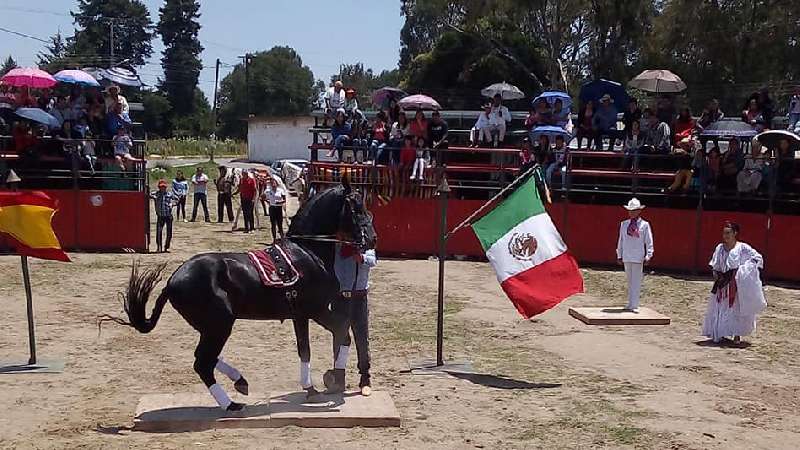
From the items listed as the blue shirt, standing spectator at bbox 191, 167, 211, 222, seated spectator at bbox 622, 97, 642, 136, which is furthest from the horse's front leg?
standing spectator at bbox 191, 167, 211, 222

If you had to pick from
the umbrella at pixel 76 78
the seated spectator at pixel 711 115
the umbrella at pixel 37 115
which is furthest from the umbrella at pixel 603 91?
the umbrella at pixel 37 115

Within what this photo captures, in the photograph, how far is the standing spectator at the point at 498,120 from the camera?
21.6 meters

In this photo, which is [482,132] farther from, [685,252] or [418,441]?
[418,441]

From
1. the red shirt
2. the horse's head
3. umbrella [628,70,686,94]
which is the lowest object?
the red shirt

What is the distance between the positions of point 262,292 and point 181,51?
93918 millimetres

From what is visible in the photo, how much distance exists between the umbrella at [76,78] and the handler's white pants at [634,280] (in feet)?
44.3

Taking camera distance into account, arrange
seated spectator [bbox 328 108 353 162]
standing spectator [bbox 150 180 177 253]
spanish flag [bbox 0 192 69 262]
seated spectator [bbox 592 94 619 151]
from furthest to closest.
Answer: seated spectator [bbox 328 108 353 162]
standing spectator [bbox 150 180 177 253]
seated spectator [bbox 592 94 619 151]
spanish flag [bbox 0 192 69 262]

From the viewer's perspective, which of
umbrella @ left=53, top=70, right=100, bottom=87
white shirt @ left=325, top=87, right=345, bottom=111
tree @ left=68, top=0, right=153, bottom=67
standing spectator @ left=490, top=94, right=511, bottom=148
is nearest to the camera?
umbrella @ left=53, top=70, right=100, bottom=87

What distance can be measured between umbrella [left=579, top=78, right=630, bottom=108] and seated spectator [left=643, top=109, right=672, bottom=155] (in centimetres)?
150

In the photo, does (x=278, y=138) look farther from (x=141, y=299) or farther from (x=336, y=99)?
(x=141, y=299)

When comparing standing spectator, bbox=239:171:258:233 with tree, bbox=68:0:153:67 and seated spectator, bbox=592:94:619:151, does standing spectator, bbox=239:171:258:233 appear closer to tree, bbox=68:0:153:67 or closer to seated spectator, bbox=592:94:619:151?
seated spectator, bbox=592:94:619:151

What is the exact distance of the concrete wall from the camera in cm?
6119

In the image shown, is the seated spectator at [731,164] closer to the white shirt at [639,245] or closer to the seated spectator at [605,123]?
the seated spectator at [605,123]

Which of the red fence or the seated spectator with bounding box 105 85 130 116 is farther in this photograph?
the seated spectator with bounding box 105 85 130 116
